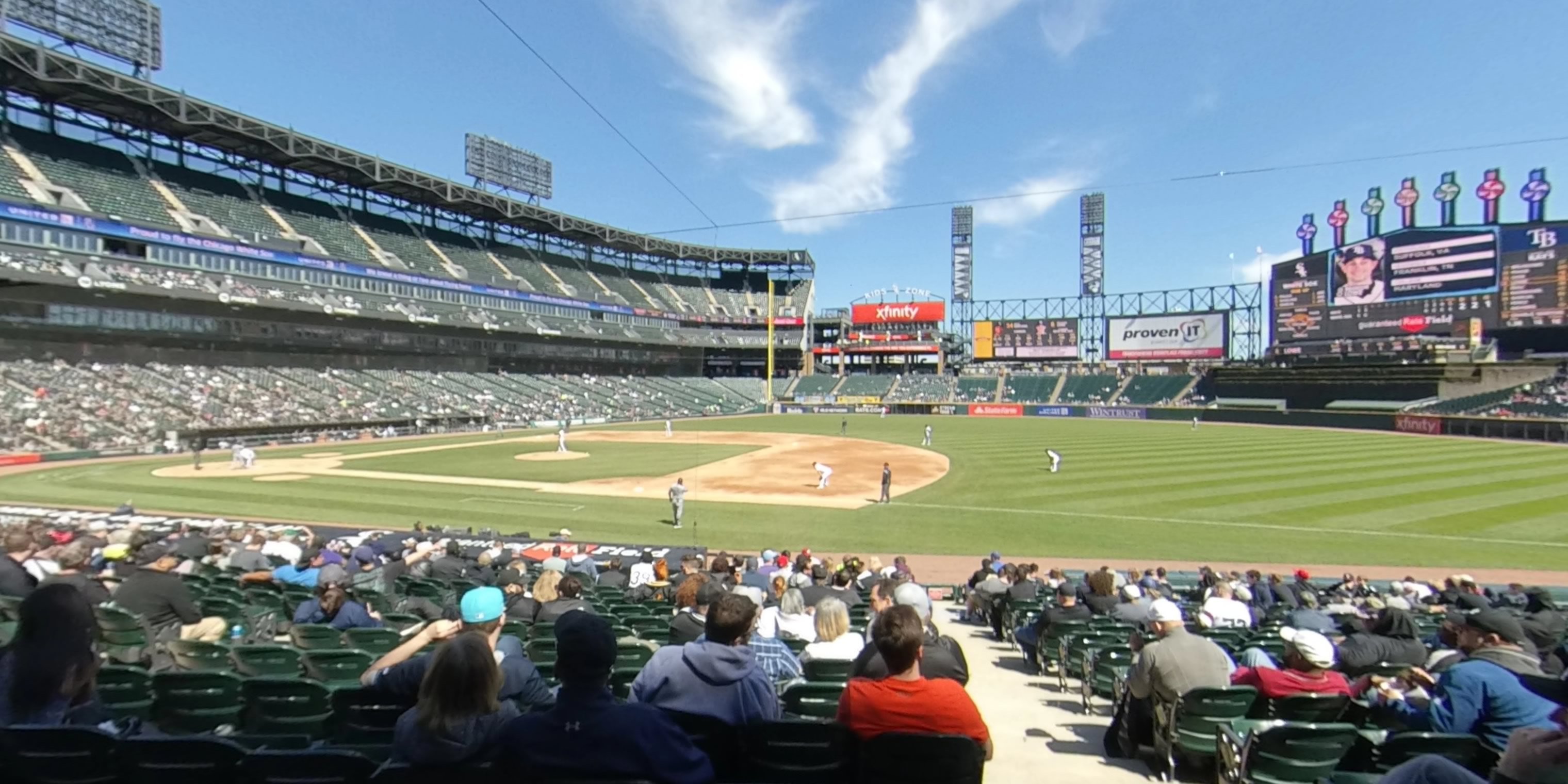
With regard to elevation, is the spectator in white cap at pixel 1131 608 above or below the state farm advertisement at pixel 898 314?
below

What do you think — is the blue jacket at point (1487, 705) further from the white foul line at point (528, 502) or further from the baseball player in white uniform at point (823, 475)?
the baseball player in white uniform at point (823, 475)

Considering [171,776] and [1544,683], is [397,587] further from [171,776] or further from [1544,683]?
[1544,683]

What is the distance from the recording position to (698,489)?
29078mm

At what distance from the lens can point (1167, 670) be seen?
17.6 ft

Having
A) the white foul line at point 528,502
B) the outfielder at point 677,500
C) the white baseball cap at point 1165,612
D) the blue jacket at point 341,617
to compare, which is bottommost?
the white foul line at point 528,502

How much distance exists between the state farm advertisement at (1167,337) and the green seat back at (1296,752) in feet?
302

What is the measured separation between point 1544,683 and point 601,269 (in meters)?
103

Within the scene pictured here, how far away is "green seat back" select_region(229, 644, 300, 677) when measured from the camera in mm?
5742

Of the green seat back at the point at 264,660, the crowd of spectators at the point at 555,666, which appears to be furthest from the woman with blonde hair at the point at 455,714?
the green seat back at the point at 264,660

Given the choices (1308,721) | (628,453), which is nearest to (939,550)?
(1308,721)

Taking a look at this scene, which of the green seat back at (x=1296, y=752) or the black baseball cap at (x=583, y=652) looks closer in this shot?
the black baseball cap at (x=583, y=652)

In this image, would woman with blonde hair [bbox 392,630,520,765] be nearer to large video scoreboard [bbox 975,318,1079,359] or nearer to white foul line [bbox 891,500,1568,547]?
white foul line [bbox 891,500,1568,547]

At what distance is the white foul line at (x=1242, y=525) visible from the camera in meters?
19.0

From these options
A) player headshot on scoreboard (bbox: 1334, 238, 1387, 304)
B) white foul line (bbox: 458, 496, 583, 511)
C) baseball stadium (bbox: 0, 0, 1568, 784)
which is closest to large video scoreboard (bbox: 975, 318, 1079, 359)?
baseball stadium (bbox: 0, 0, 1568, 784)
